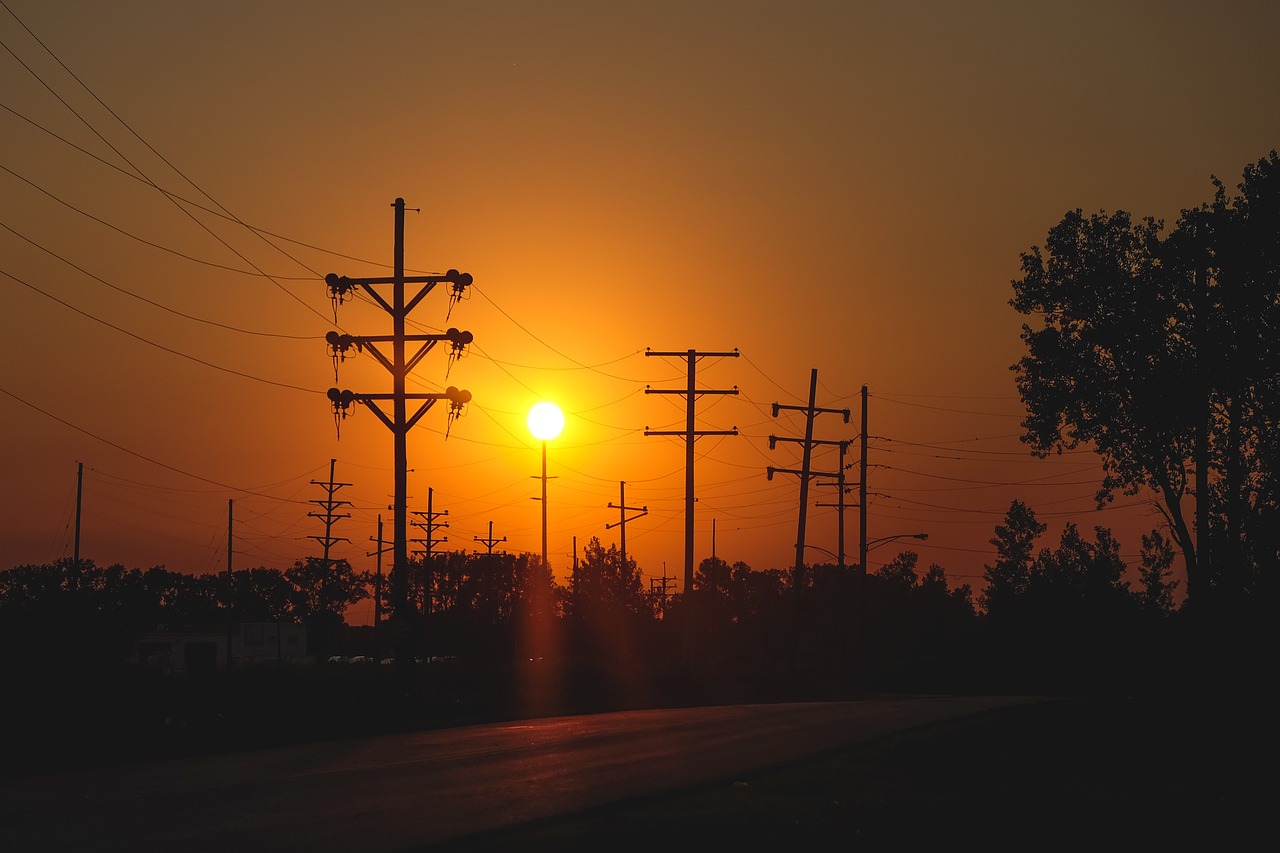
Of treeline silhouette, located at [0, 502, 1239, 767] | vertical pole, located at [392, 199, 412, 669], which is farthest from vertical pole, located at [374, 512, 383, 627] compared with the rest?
vertical pole, located at [392, 199, 412, 669]

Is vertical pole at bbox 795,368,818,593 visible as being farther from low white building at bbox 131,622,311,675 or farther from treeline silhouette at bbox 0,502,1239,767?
low white building at bbox 131,622,311,675

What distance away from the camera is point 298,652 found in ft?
412

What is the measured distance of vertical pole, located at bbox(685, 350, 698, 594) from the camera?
55344 millimetres

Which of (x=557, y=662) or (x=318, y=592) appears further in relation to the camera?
(x=318, y=592)

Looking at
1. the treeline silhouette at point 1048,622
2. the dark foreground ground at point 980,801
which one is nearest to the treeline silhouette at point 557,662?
the treeline silhouette at point 1048,622

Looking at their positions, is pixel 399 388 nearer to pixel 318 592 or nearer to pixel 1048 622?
pixel 1048 622

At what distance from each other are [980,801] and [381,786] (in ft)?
24.8

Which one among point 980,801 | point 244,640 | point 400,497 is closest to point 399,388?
point 400,497

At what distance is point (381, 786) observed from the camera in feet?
57.8

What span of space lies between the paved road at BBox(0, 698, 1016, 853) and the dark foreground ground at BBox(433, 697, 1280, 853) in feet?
3.06

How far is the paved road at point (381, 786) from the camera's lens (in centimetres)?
1347

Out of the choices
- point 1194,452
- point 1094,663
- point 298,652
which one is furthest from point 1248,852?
point 298,652

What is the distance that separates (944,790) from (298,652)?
4518 inches

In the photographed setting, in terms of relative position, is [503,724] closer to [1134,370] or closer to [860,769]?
[860,769]
